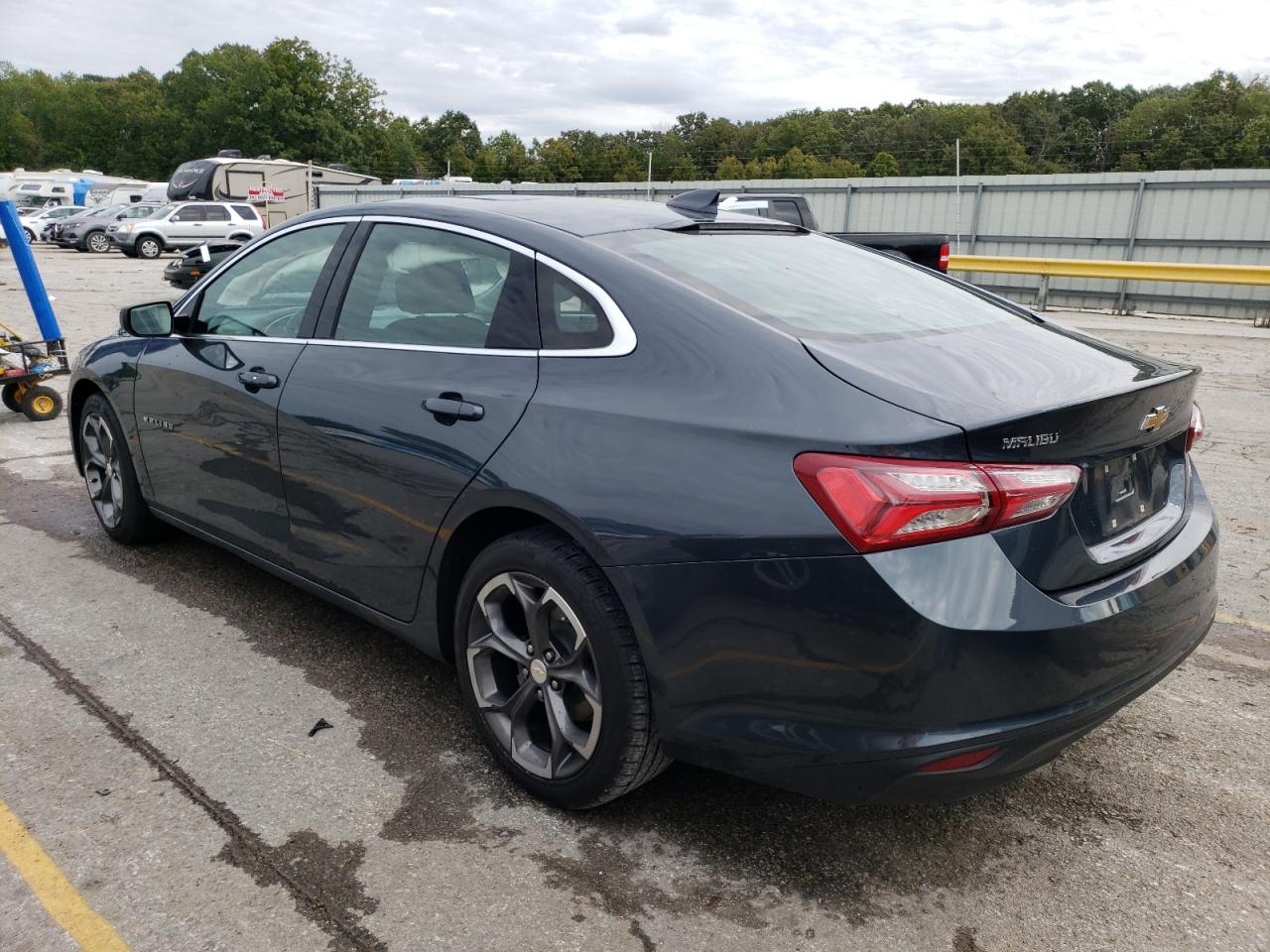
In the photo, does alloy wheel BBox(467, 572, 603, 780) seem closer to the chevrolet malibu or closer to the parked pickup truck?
the chevrolet malibu

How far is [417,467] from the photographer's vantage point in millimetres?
2822

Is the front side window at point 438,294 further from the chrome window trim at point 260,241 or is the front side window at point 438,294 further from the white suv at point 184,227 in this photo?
the white suv at point 184,227

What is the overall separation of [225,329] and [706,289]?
218 centimetres

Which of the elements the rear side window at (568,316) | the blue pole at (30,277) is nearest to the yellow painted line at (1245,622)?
the rear side window at (568,316)

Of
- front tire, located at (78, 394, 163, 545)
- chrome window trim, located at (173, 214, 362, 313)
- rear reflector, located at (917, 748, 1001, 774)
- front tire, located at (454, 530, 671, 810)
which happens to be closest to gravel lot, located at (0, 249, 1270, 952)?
front tire, located at (454, 530, 671, 810)

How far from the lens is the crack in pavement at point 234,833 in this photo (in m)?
2.21

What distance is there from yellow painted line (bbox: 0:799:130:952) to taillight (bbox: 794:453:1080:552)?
71.2 inches

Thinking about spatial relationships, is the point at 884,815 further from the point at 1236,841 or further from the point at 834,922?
the point at 1236,841

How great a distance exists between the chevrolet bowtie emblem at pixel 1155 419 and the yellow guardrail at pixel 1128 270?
1508 centimetres

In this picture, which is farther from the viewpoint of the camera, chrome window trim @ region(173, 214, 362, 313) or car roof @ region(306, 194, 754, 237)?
chrome window trim @ region(173, 214, 362, 313)

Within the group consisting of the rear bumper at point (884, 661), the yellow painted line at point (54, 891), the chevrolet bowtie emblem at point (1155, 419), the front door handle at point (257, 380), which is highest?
the chevrolet bowtie emblem at point (1155, 419)

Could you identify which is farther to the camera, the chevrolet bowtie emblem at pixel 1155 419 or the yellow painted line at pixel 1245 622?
the yellow painted line at pixel 1245 622

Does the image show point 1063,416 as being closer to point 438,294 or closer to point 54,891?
point 438,294

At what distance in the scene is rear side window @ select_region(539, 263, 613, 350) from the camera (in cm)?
259
